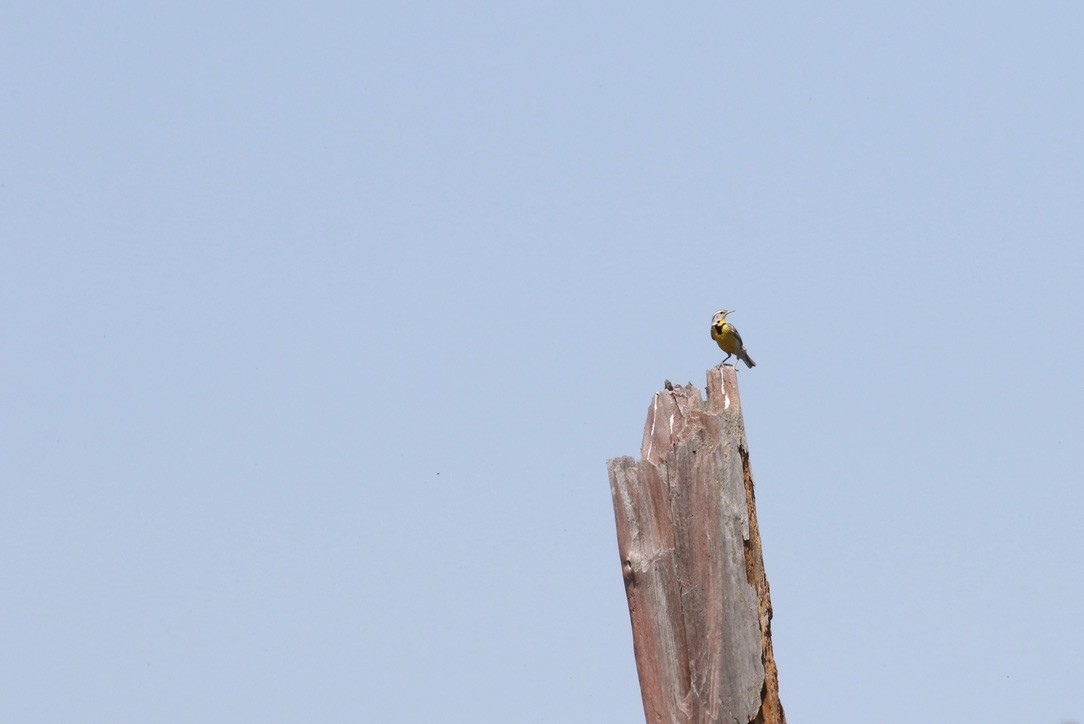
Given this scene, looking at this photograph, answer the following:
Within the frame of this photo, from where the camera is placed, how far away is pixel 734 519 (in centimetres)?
1287

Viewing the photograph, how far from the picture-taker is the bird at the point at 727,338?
72.4ft

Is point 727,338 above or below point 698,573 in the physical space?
above

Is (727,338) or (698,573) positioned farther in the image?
(727,338)

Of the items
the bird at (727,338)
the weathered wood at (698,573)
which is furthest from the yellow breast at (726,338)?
the weathered wood at (698,573)

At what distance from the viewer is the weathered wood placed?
1266 cm

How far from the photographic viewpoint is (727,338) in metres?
22.1

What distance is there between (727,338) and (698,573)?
956 centimetres

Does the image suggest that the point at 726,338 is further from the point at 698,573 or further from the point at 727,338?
the point at 698,573

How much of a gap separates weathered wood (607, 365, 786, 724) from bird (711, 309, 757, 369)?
8723 mm

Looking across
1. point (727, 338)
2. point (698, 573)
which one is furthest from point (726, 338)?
point (698, 573)

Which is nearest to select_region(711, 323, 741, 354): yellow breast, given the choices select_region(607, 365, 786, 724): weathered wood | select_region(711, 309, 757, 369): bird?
select_region(711, 309, 757, 369): bird

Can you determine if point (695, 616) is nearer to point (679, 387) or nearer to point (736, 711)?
point (736, 711)

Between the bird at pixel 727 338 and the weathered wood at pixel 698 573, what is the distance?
28.6ft

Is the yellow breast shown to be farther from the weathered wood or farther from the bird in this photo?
the weathered wood
